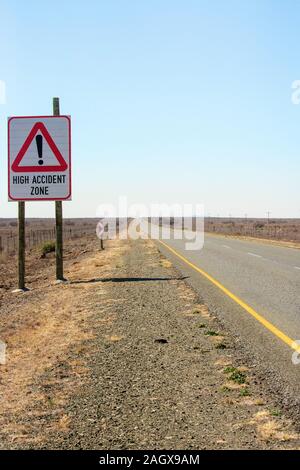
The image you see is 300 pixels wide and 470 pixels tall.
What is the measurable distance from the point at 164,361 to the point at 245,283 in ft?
25.4

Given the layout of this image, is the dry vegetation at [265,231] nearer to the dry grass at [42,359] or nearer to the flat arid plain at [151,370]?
the flat arid plain at [151,370]

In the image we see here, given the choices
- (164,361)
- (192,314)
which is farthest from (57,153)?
(164,361)

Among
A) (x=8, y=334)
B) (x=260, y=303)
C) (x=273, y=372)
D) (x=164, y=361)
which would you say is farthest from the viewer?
(x=260, y=303)

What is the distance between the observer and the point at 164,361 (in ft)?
21.9

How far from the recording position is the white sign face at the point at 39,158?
14945mm

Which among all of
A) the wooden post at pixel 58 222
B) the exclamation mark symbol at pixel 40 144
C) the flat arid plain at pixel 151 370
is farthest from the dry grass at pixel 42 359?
the exclamation mark symbol at pixel 40 144

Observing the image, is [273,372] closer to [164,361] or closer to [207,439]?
[164,361]

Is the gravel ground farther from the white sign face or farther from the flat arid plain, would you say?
the white sign face

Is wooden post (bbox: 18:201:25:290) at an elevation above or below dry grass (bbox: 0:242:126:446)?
above

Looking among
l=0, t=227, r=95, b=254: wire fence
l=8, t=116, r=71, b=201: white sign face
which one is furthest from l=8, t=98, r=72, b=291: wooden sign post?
l=0, t=227, r=95, b=254: wire fence

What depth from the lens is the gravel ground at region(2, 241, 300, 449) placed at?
438 centimetres

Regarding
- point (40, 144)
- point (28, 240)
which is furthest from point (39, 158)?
point (28, 240)

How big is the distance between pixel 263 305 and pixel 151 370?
4.84 m
